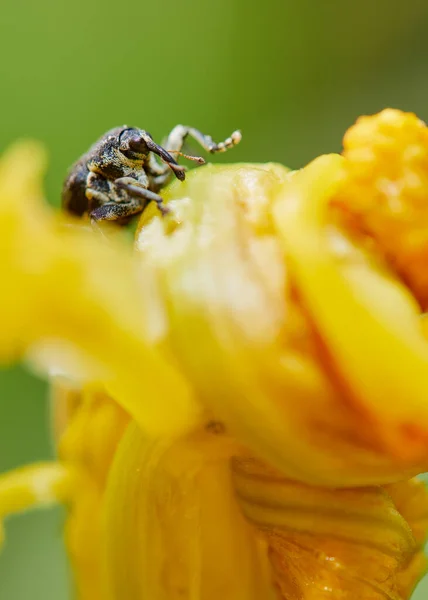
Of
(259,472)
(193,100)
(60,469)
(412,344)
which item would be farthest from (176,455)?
(193,100)

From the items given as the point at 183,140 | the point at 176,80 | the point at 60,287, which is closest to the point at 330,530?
the point at 60,287

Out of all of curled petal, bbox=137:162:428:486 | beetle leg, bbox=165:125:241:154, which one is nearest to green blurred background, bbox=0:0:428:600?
beetle leg, bbox=165:125:241:154

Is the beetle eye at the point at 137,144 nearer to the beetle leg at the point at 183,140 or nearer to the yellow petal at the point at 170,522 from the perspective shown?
the beetle leg at the point at 183,140

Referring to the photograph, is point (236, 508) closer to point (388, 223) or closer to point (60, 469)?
point (60, 469)

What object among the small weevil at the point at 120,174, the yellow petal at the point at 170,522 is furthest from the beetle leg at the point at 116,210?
the yellow petal at the point at 170,522

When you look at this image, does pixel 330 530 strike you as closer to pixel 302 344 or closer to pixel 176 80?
pixel 302 344
